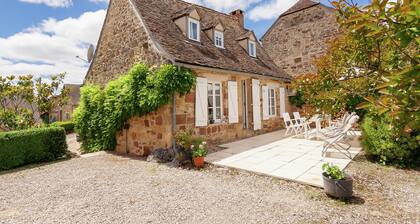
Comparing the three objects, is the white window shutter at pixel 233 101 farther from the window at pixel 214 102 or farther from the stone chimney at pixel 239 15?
the stone chimney at pixel 239 15

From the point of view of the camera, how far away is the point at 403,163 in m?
5.50

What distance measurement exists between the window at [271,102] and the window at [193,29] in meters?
4.78

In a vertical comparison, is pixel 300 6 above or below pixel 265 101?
above

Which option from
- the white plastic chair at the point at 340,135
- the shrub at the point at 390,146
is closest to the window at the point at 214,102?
the white plastic chair at the point at 340,135

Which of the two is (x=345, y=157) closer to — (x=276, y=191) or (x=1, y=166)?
(x=276, y=191)

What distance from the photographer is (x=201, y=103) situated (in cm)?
810

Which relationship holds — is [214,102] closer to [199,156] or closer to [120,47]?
[199,156]

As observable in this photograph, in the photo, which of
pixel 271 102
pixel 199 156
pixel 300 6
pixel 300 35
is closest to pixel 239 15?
pixel 300 6

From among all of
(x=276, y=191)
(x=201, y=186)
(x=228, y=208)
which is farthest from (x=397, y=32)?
(x=201, y=186)

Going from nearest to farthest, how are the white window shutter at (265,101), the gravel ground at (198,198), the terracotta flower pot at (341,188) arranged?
the gravel ground at (198,198)
the terracotta flower pot at (341,188)
the white window shutter at (265,101)

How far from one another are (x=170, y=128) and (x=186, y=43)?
348 cm

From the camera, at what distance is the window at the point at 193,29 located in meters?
9.28

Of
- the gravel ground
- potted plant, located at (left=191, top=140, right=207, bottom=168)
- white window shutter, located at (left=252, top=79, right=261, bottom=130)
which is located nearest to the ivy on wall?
potted plant, located at (left=191, top=140, right=207, bottom=168)

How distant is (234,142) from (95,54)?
300 inches
